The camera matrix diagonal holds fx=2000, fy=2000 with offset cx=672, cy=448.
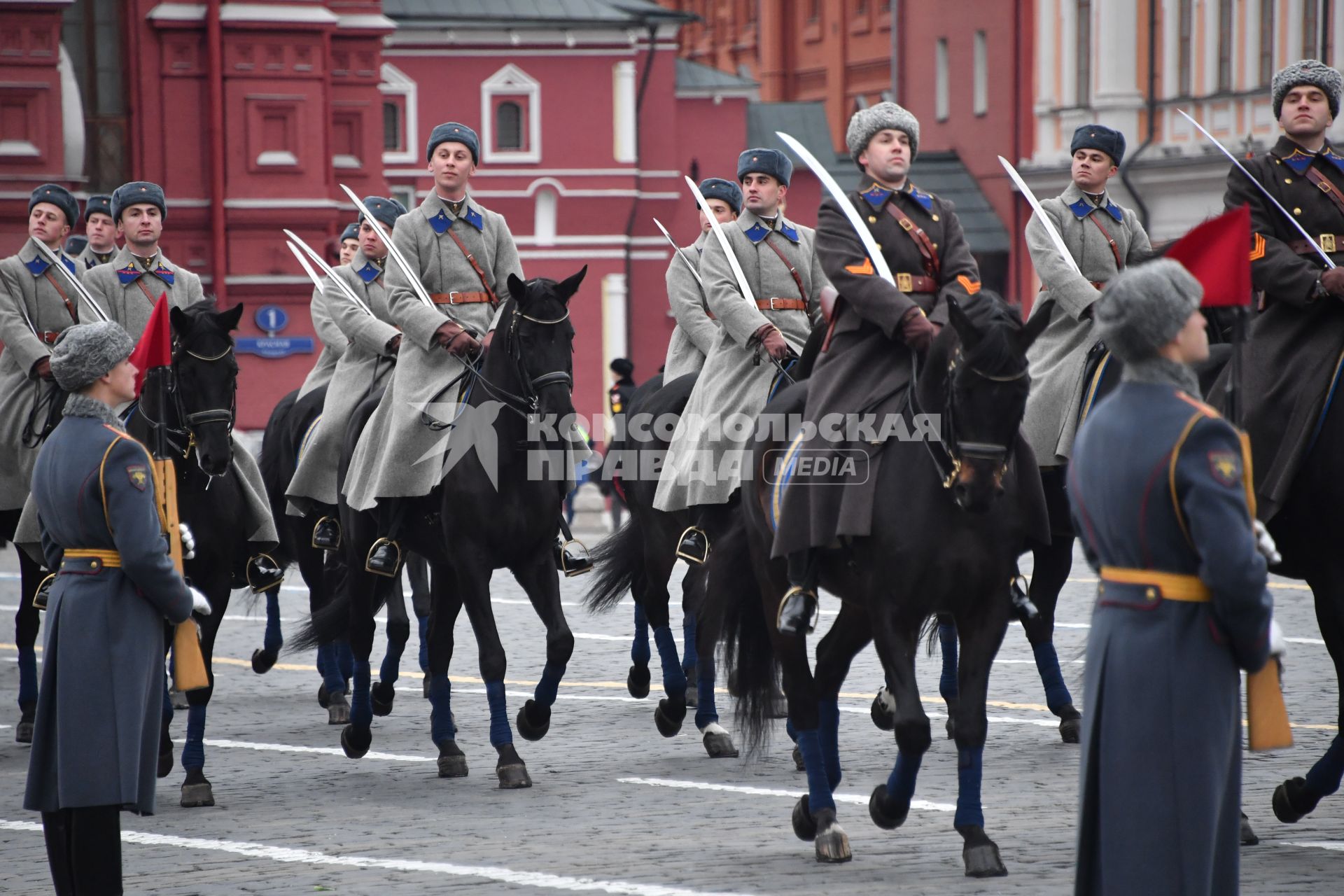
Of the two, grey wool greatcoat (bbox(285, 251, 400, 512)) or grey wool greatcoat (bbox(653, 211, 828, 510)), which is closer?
grey wool greatcoat (bbox(653, 211, 828, 510))

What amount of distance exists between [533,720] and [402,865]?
2.14 meters

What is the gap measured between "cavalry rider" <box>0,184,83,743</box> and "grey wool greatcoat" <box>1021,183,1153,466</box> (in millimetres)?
5487

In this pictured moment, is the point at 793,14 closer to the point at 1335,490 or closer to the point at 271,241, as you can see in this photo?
the point at 271,241

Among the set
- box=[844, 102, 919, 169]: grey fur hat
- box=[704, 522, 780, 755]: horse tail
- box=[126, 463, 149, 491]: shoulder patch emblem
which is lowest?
box=[704, 522, 780, 755]: horse tail

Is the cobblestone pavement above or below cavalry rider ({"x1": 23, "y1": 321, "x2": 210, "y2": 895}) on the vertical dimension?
below

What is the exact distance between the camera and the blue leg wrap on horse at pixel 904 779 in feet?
24.3

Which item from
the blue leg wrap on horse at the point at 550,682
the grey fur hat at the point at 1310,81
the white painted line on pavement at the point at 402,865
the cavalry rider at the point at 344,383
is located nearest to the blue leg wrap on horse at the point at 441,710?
the blue leg wrap on horse at the point at 550,682

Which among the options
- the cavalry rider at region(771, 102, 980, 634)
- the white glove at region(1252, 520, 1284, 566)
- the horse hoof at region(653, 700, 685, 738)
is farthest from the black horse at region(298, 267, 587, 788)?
the white glove at region(1252, 520, 1284, 566)

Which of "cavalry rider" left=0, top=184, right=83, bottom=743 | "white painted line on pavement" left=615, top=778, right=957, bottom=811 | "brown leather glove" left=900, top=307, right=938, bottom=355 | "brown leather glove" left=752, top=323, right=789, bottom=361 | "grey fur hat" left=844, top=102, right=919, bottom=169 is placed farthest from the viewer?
"cavalry rider" left=0, top=184, right=83, bottom=743

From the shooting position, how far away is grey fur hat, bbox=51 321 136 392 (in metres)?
6.92

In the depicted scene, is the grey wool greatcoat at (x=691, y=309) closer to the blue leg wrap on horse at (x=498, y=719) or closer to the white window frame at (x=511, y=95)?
the blue leg wrap on horse at (x=498, y=719)

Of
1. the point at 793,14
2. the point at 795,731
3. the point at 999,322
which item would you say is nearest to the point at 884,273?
the point at 999,322

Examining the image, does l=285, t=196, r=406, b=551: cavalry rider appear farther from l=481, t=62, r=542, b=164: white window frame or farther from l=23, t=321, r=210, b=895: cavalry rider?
l=481, t=62, r=542, b=164: white window frame

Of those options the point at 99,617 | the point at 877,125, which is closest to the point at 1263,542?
the point at 877,125
